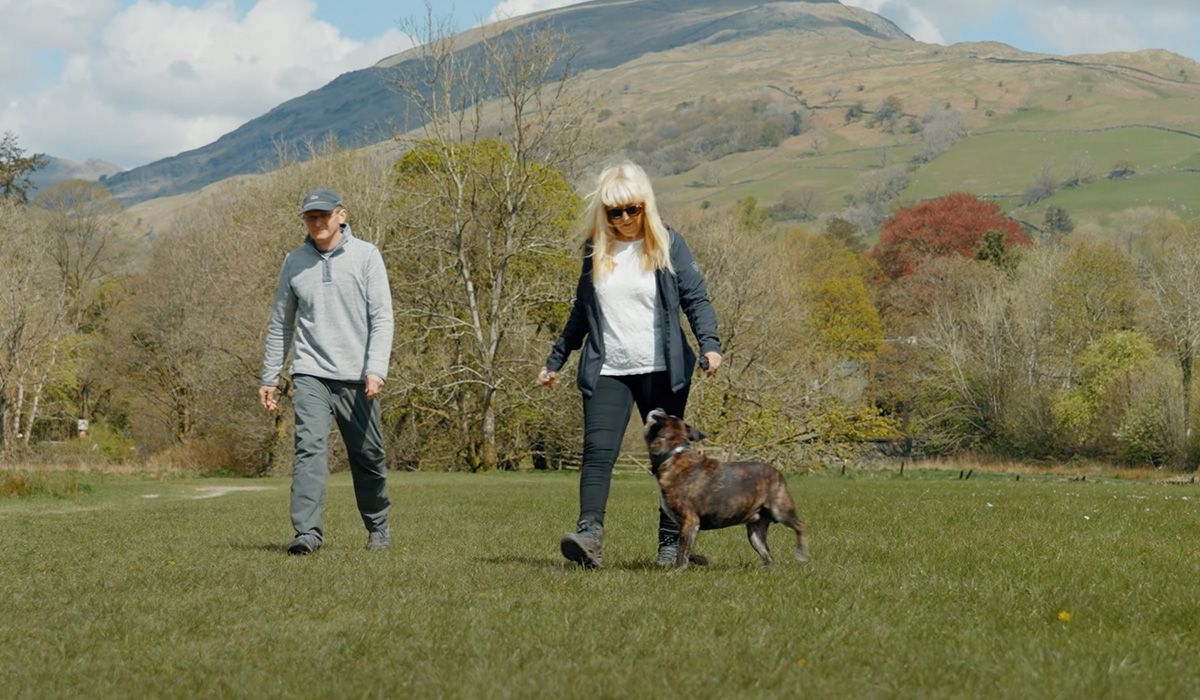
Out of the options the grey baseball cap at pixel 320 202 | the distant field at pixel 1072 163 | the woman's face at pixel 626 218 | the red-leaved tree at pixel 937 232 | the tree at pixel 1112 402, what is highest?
the distant field at pixel 1072 163

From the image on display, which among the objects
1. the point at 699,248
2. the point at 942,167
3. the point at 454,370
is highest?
the point at 942,167

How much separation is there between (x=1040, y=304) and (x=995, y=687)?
227 ft

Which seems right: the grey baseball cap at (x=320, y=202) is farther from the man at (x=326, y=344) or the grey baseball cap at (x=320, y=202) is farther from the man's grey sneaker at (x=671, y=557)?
the man's grey sneaker at (x=671, y=557)

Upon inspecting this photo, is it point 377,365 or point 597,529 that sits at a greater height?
point 377,365

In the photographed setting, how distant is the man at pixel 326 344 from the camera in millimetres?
10070

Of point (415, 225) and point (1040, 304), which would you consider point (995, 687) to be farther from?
point (1040, 304)

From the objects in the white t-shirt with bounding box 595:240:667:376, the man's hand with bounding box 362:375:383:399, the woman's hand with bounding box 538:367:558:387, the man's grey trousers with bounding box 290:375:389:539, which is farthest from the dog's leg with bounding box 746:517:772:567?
the man's grey trousers with bounding box 290:375:389:539

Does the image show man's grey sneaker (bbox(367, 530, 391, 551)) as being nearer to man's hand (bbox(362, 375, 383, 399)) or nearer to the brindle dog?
man's hand (bbox(362, 375, 383, 399))

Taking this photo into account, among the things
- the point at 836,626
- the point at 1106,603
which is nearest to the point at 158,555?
the point at 836,626

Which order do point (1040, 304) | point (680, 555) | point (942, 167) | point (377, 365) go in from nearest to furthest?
point (680, 555) < point (377, 365) < point (1040, 304) < point (942, 167)

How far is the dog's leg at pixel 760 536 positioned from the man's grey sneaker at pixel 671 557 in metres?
0.54

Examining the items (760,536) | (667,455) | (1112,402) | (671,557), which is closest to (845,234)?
(1112,402)

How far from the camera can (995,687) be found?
4.85 metres

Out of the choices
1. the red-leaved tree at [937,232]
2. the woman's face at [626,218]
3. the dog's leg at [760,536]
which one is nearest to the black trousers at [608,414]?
the dog's leg at [760,536]
